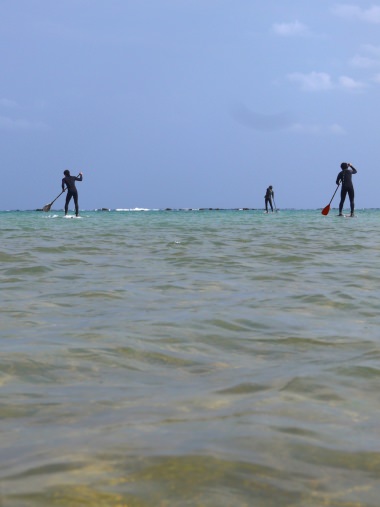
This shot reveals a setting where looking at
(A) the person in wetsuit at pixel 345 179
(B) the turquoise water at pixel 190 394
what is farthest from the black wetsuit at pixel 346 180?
(B) the turquoise water at pixel 190 394

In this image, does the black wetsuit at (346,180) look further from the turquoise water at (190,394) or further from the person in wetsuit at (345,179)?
the turquoise water at (190,394)

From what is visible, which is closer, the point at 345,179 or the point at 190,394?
the point at 190,394

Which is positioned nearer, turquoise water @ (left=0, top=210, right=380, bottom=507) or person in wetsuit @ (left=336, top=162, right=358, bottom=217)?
turquoise water @ (left=0, top=210, right=380, bottom=507)

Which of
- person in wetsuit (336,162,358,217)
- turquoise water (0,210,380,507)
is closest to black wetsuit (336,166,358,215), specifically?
person in wetsuit (336,162,358,217)

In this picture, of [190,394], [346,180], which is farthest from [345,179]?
[190,394]

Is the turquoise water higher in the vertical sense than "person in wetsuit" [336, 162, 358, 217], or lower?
lower

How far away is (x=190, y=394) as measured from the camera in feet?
7.81

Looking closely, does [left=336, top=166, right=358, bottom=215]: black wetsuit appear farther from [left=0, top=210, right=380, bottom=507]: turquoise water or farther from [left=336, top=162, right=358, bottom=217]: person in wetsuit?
[left=0, top=210, right=380, bottom=507]: turquoise water

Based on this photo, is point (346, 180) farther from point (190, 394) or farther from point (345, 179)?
point (190, 394)

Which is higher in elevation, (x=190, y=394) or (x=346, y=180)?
(x=346, y=180)

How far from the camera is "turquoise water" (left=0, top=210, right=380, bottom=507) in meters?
1.62

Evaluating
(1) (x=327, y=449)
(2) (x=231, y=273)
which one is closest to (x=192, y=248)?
(2) (x=231, y=273)

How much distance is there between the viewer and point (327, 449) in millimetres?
1833

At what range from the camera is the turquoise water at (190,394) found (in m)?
1.62
